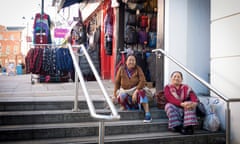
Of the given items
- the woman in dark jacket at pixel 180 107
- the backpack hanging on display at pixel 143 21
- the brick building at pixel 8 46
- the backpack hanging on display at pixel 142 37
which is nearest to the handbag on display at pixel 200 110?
the woman in dark jacket at pixel 180 107

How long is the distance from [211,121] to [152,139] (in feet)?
3.39

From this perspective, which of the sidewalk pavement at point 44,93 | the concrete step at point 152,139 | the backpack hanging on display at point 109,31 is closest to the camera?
the concrete step at point 152,139

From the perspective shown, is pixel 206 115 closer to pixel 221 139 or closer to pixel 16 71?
pixel 221 139

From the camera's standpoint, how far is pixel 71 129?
3.03 m

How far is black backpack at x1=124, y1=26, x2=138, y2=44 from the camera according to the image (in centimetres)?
603

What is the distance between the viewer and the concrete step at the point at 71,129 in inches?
112

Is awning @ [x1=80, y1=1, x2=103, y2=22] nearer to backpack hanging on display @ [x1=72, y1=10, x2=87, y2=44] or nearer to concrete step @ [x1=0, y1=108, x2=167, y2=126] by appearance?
backpack hanging on display @ [x1=72, y1=10, x2=87, y2=44]

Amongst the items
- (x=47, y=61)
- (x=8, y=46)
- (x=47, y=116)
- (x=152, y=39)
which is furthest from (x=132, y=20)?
(x=8, y=46)

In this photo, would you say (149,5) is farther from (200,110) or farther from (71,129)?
(71,129)

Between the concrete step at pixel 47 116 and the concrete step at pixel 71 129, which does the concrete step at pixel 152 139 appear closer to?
the concrete step at pixel 71 129

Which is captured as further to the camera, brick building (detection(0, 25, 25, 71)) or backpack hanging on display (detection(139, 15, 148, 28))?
brick building (detection(0, 25, 25, 71))

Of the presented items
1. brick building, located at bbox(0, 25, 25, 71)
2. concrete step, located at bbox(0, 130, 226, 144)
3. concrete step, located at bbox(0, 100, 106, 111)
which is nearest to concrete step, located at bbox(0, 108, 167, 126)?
concrete step, located at bbox(0, 100, 106, 111)

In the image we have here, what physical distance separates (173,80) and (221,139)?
40.6 inches

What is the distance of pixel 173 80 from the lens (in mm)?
3641
